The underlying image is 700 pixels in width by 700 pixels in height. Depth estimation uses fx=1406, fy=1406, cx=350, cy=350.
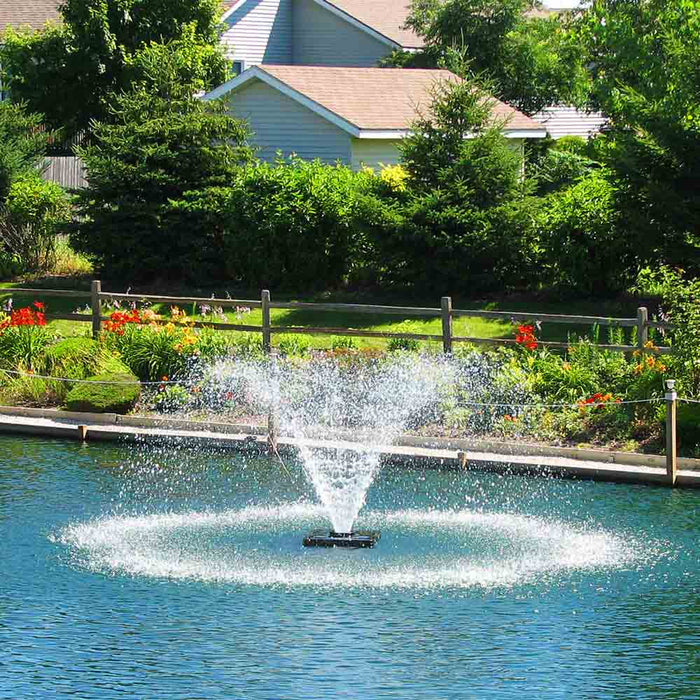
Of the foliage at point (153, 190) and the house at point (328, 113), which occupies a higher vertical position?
the house at point (328, 113)

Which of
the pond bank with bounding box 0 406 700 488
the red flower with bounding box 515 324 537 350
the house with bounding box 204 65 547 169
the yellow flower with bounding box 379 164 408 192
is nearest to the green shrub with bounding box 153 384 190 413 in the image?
the pond bank with bounding box 0 406 700 488

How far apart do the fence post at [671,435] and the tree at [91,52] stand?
1074 inches

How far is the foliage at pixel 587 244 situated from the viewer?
2664 cm

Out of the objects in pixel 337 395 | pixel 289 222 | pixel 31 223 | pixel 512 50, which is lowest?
pixel 337 395

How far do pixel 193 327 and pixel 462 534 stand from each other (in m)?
8.82

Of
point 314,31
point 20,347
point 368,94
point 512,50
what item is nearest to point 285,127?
point 368,94

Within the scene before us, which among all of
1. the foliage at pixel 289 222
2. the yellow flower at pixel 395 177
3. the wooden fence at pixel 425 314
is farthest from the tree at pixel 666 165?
the foliage at pixel 289 222

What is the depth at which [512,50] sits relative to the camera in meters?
44.6

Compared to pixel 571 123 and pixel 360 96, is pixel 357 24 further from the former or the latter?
pixel 360 96

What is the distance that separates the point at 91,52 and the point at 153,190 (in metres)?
13.7

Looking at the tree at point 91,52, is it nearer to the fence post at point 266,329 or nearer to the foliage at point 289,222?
the foliage at point 289,222

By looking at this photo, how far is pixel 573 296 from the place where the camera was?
2770 cm

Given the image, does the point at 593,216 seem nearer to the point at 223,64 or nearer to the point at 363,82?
the point at 363,82

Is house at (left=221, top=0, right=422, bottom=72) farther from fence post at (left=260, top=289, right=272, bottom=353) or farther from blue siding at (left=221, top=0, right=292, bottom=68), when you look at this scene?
fence post at (left=260, top=289, right=272, bottom=353)
